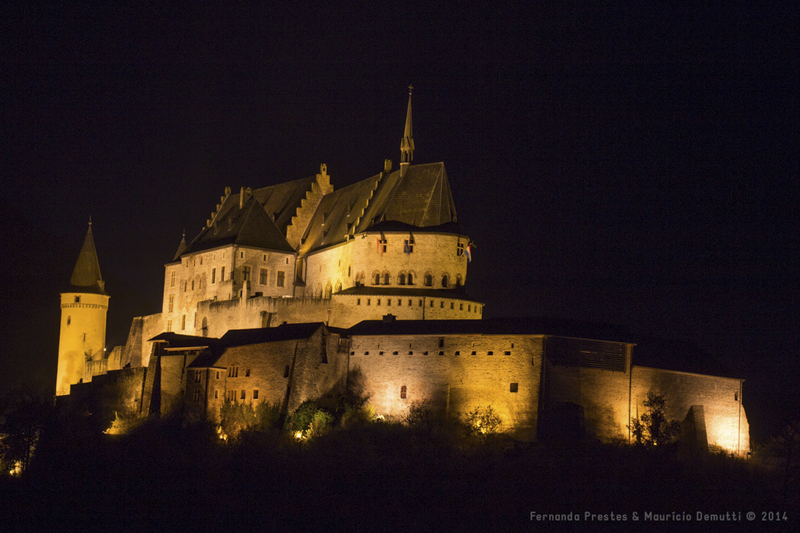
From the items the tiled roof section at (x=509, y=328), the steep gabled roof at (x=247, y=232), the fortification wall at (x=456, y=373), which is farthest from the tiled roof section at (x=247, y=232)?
the fortification wall at (x=456, y=373)

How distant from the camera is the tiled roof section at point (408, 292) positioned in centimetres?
6694

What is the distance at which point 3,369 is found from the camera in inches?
4158

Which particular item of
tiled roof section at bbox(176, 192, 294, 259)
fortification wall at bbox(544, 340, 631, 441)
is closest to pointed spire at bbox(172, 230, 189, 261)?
tiled roof section at bbox(176, 192, 294, 259)

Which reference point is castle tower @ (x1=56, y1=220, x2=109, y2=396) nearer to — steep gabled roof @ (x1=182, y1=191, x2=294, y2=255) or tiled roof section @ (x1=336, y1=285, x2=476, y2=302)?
steep gabled roof @ (x1=182, y1=191, x2=294, y2=255)

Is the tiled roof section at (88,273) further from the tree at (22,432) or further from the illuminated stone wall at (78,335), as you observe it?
the tree at (22,432)

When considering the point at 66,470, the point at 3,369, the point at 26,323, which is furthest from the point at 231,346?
the point at 26,323

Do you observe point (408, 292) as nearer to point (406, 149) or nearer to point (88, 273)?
point (406, 149)

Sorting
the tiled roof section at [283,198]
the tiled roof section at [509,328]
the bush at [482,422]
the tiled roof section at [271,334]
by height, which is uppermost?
the tiled roof section at [283,198]

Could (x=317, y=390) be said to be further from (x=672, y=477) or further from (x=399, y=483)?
(x=672, y=477)

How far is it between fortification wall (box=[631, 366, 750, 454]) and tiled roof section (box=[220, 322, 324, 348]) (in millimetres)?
16046

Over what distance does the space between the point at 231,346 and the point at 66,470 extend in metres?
9.94

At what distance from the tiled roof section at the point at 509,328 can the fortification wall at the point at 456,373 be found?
32 centimetres

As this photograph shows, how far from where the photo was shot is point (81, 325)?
81312mm

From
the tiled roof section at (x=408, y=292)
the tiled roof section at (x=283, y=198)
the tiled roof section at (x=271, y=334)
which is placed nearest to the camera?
the tiled roof section at (x=271, y=334)
